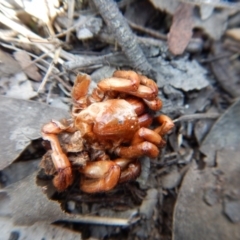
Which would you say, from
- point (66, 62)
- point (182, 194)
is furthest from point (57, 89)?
point (182, 194)

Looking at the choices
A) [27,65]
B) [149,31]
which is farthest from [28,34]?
[149,31]

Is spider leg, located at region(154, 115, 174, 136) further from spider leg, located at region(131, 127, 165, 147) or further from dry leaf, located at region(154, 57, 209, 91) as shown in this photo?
dry leaf, located at region(154, 57, 209, 91)

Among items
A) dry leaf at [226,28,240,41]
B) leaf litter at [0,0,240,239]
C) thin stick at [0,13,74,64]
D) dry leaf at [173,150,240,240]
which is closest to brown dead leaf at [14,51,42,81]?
leaf litter at [0,0,240,239]

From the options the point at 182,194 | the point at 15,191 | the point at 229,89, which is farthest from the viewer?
the point at 229,89

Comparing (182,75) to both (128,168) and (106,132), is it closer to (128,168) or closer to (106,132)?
(106,132)

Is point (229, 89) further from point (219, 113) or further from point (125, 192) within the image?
point (125, 192)
